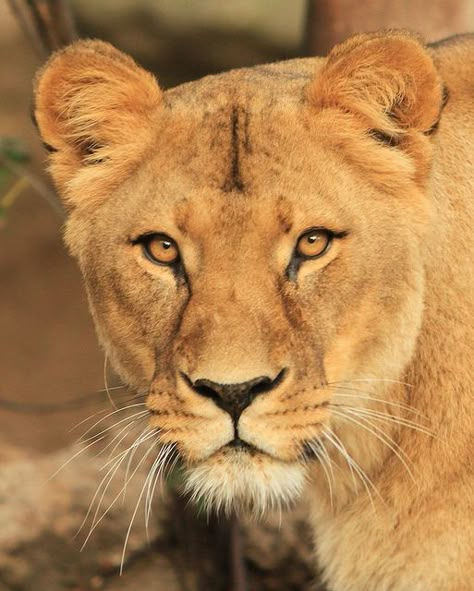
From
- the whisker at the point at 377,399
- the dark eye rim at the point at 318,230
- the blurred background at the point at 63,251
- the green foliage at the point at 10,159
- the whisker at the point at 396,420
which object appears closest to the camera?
the dark eye rim at the point at 318,230

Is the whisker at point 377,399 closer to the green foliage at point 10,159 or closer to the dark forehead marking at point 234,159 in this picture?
the dark forehead marking at point 234,159

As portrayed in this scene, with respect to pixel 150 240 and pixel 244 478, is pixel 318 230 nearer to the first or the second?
pixel 150 240

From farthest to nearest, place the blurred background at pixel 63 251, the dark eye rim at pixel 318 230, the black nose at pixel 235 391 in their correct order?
the blurred background at pixel 63 251, the dark eye rim at pixel 318 230, the black nose at pixel 235 391

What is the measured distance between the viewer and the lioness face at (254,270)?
2.41 meters

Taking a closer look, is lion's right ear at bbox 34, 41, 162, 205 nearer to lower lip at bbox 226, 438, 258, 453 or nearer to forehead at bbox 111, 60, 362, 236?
forehead at bbox 111, 60, 362, 236

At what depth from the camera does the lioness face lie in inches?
94.9

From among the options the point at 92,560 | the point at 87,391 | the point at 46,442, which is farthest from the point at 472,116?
the point at 87,391

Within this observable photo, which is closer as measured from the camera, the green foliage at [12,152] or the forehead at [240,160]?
the forehead at [240,160]

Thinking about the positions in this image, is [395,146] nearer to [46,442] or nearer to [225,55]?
[46,442]

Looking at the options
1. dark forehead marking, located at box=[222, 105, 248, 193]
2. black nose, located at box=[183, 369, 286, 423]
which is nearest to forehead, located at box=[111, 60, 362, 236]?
dark forehead marking, located at box=[222, 105, 248, 193]

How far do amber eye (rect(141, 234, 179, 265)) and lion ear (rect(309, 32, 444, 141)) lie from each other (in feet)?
1.60

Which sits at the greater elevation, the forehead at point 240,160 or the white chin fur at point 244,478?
the forehead at point 240,160

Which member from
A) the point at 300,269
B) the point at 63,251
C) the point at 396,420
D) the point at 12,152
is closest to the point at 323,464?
the point at 396,420

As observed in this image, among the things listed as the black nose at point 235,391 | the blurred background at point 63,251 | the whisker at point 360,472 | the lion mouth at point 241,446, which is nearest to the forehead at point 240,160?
the black nose at point 235,391
